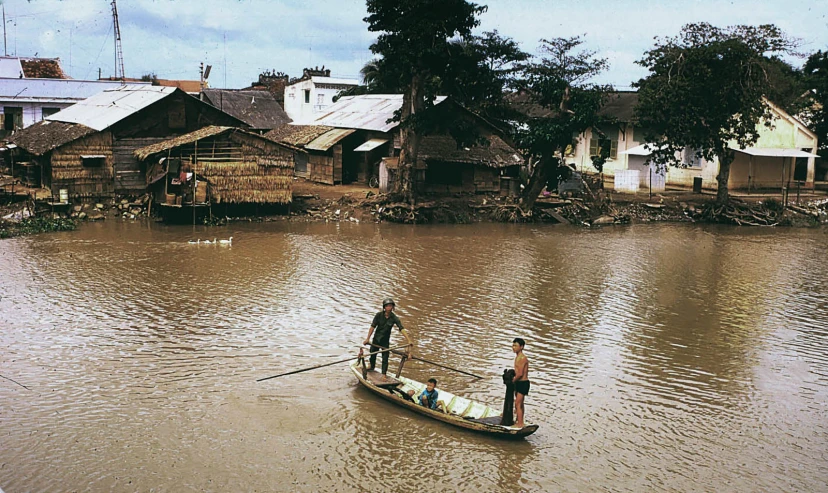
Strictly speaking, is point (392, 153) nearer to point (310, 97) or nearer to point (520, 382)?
point (520, 382)

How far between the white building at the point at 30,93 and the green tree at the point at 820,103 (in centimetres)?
3249

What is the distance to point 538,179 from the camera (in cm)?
2886

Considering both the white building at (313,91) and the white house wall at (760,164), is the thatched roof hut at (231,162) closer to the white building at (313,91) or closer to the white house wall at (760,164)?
the white house wall at (760,164)

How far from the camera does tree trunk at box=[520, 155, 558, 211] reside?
2836 centimetres

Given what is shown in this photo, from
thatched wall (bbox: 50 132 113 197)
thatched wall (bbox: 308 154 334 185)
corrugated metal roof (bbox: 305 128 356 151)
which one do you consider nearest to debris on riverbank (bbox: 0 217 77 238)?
thatched wall (bbox: 50 132 113 197)

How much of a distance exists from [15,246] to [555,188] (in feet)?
58.6

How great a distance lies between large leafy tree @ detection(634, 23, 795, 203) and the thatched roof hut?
13.1 m

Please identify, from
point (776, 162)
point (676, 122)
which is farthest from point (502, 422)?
point (776, 162)

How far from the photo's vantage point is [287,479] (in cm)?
956

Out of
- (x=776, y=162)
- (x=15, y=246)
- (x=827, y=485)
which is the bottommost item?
(x=827, y=485)

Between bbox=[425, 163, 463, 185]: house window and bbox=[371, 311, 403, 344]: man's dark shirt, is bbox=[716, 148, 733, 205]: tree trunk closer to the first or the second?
bbox=[425, 163, 463, 185]: house window

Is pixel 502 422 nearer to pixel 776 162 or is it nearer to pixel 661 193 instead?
pixel 661 193

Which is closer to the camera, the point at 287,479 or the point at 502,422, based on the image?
the point at 287,479

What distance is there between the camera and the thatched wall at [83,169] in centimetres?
2666
